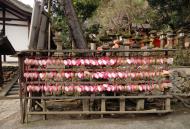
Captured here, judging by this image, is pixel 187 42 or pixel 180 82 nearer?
pixel 180 82

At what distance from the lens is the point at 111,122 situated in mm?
8523

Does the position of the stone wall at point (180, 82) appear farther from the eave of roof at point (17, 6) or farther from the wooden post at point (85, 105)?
the eave of roof at point (17, 6)

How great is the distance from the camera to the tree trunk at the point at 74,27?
11.0 metres

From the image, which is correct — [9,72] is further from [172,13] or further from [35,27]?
[172,13]

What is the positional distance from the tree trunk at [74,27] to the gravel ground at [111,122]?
298 cm

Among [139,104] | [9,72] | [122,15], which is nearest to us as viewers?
[139,104]

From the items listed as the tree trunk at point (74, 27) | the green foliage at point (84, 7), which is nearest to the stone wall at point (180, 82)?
the tree trunk at point (74, 27)

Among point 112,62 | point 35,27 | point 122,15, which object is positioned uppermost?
point 122,15

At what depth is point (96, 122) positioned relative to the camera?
855cm

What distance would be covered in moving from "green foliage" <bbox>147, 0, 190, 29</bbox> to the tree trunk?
12.7 metres

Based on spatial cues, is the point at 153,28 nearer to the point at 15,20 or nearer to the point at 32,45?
the point at 15,20

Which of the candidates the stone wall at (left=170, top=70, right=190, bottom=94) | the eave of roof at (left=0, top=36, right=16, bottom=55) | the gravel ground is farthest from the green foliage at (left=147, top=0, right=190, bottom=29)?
the gravel ground

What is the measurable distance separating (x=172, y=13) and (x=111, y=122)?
55.8 feet

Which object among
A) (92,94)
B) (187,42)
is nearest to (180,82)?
(92,94)
